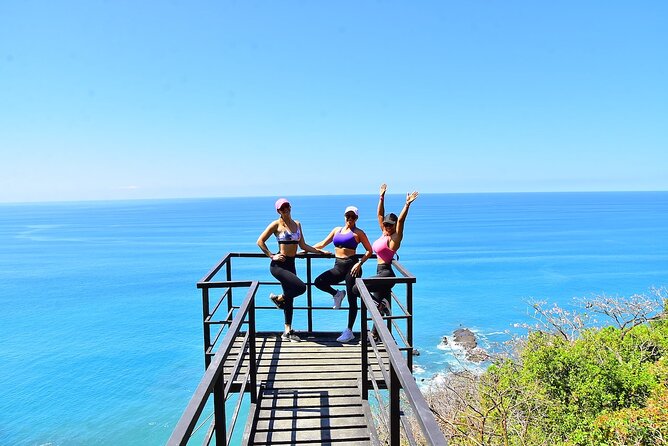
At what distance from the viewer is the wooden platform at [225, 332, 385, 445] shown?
13.0ft

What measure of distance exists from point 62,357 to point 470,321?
3293cm

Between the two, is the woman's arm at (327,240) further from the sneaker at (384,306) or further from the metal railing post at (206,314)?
the metal railing post at (206,314)

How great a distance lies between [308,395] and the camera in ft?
15.1

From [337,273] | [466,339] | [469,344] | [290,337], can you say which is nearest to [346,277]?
[337,273]

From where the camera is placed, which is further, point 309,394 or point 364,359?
point 309,394

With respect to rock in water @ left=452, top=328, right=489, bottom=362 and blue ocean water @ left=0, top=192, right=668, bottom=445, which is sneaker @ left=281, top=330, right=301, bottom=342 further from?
rock in water @ left=452, top=328, right=489, bottom=362

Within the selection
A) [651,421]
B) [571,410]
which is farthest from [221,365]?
[571,410]

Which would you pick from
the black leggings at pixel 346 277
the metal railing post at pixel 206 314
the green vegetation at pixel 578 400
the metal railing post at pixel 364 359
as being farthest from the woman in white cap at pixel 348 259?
A: the green vegetation at pixel 578 400

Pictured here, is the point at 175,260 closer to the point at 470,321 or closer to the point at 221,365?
the point at 470,321

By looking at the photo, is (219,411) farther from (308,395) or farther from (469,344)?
(469,344)

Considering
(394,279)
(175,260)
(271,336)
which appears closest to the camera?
(394,279)

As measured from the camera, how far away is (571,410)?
12461 mm

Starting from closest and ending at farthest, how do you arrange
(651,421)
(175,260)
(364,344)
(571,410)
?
(364,344)
(651,421)
(571,410)
(175,260)

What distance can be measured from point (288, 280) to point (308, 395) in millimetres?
1474
